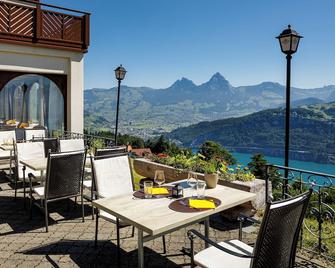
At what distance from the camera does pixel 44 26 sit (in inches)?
405

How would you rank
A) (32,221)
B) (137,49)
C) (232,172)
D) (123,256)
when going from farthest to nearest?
1. (137,49)
2. (232,172)
3. (32,221)
4. (123,256)

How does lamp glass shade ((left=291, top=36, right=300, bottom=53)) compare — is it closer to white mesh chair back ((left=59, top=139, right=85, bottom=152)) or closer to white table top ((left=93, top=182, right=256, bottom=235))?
white table top ((left=93, top=182, right=256, bottom=235))

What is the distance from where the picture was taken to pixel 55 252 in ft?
11.6

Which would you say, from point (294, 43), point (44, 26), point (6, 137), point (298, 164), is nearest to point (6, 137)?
point (6, 137)

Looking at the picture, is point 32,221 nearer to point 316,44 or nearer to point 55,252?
point 55,252

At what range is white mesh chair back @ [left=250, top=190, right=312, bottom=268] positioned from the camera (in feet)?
6.12

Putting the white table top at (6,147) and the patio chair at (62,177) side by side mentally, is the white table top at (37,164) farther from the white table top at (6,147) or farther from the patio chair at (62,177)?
the white table top at (6,147)

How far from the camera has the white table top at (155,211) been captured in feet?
7.70

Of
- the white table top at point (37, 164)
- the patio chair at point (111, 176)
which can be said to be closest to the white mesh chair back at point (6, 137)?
the white table top at point (37, 164)

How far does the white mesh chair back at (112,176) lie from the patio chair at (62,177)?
29.7 inches

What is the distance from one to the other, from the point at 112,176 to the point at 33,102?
10.3 meters

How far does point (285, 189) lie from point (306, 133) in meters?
83.9

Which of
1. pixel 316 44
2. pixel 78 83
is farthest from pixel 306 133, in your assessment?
pixel 78 83

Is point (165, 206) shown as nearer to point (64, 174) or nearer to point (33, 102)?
point (64, 174)
